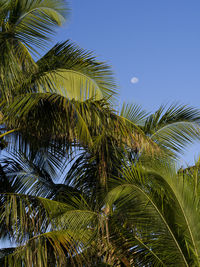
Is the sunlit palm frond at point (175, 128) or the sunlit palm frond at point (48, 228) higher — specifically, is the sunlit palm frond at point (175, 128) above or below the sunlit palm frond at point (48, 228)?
above

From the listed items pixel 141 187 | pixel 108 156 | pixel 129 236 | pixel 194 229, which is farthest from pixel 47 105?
pixel 194 229

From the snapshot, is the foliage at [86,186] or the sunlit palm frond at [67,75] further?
the sunlit palm frond at [67,75]

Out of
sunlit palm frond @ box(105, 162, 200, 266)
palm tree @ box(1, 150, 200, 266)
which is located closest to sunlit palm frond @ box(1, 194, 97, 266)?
palm tree @ box(1, 150, 200, 266)

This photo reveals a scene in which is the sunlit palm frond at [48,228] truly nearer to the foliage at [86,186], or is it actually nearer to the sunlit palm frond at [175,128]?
the foliage at [86,186]

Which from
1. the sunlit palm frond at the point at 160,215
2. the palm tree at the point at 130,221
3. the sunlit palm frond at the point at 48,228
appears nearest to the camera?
the sunlit palm frond at the point at 48,228

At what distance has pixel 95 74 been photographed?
27.6 feet

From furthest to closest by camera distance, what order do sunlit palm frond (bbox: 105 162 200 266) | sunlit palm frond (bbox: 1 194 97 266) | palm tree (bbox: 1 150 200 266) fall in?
sunlit palm frond (bbox: 105 162 200 266)
palm tree (bbox: 1 150 200 266)
sunlit palm frond (bbox: 1 194 97 266)

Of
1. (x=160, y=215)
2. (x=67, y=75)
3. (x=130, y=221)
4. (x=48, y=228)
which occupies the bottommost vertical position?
(x=48, y=228)

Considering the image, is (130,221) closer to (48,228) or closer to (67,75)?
(48,228)

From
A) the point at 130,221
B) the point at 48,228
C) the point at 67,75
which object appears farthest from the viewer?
the point at 67,75

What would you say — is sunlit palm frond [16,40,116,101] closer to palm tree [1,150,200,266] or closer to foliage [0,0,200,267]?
foliage [0,0,200,267]

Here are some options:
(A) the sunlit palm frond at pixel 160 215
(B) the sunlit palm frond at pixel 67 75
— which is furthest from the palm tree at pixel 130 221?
(B) the sunlit palm frond at pixel 67 75

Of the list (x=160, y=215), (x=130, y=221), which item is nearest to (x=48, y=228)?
(x=130, y=221)

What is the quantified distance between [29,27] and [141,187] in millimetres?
3669
